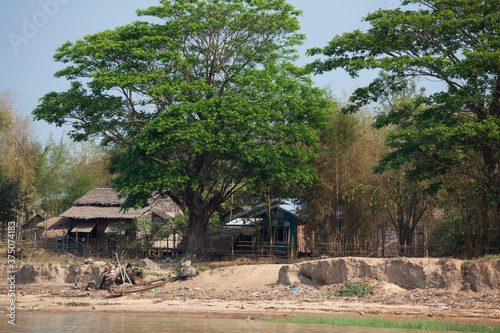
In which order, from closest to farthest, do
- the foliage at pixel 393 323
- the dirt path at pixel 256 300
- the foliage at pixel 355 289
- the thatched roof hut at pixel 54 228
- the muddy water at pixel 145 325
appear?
the foliage at pixel 393 323 → the muddy water at pixel 145 325 → the dirt path at pixel 256 300 → the foliage at pixel 355 289 → the thatched roof hut at pixel 54 228

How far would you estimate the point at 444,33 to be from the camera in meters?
17.5

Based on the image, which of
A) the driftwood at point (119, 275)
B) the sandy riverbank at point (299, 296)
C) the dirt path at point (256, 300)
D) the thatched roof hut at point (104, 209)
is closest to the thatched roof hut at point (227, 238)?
the thatched roof hut at point (104, 209)

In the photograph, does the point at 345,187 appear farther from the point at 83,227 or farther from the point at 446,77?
the point at 83,227

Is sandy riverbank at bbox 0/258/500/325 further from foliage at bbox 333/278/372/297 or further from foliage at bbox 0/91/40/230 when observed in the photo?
foliage at bbox 0/91/40/230

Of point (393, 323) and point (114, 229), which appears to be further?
point (114, 229)

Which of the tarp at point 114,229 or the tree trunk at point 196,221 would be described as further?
the tarp at point 114,229

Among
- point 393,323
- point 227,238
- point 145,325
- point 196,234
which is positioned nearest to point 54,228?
point 227,238

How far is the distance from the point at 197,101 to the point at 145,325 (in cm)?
1101

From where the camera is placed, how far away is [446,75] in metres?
17.5

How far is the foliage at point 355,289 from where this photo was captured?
50.6 ft

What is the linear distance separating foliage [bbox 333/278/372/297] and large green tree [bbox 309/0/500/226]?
4104mm

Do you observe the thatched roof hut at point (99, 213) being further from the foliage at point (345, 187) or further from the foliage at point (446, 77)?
the foliage at point (446, 77)

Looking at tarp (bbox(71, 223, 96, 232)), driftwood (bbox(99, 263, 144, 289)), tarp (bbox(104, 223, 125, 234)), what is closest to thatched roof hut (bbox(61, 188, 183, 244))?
tarp (bbox(71, 223, 96, 232))

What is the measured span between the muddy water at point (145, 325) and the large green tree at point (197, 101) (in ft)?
25.9
